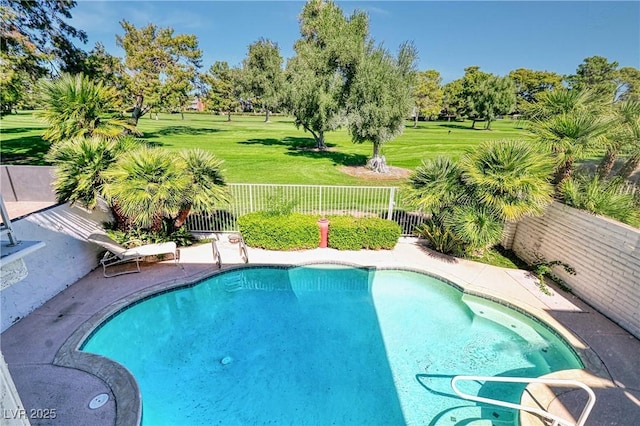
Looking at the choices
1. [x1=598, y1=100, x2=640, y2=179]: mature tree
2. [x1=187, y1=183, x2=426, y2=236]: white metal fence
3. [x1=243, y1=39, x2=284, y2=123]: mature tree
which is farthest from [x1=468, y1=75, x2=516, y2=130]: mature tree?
[x1=598, y1=100, x2=640, y2=179]: mature tree

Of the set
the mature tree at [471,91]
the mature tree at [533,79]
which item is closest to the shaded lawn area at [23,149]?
the mature tree at [471,91]

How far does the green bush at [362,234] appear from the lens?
8.70 metres

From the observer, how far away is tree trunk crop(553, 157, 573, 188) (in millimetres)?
7418

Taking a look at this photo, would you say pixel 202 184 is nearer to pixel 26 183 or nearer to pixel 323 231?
pixel 323 231

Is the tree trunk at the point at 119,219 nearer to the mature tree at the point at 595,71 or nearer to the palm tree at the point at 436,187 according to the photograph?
the palm tree at the point at 436,187

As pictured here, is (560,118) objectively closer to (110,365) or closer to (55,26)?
(110,365)

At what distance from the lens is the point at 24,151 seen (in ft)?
61.3

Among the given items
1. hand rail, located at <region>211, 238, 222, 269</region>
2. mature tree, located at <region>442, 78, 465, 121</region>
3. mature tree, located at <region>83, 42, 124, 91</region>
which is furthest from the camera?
mature tree, located at <region>442, 78, 465, 121</region>

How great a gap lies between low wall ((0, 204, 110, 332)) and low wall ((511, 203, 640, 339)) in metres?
10.9

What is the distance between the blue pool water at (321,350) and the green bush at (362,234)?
1.34m

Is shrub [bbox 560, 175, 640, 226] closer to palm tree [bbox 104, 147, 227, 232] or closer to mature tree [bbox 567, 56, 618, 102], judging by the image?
palm tree [bbox 104, 147, 227, 232]

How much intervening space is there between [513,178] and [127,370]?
26.7 feet

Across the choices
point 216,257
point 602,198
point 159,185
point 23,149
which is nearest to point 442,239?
point 602,198

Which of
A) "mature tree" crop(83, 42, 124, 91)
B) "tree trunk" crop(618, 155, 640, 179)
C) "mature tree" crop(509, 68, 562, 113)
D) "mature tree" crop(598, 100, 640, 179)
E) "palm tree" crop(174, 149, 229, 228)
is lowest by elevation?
"palm tree" crop(174, 149, 229, 228)
